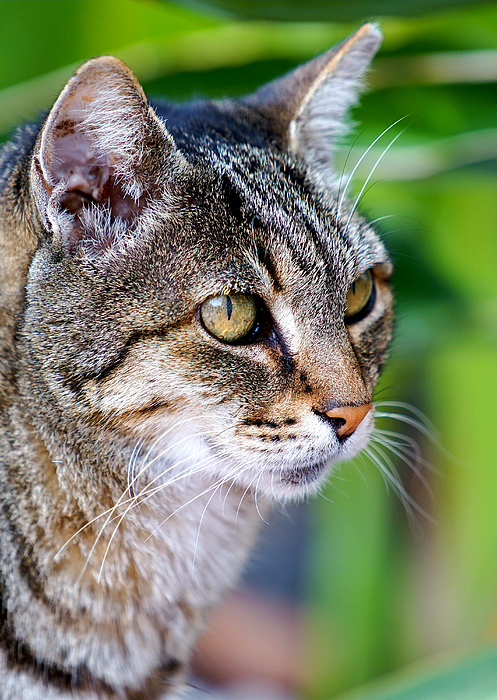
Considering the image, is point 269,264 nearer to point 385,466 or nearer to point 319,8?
point 319,8

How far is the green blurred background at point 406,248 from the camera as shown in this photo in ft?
3.43

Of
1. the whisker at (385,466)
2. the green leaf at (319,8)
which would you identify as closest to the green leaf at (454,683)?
the whisker at (385,466)

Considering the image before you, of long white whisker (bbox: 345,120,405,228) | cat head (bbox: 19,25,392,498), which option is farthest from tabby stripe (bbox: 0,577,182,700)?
long white whisker (bbox: 345,120,405,228)

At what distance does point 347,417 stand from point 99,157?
0.42 metres

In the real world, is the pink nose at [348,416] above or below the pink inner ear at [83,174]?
below

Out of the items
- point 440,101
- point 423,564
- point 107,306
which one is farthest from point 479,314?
point 423,564

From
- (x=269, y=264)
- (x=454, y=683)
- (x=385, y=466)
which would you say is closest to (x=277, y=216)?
(x=269, y=264)

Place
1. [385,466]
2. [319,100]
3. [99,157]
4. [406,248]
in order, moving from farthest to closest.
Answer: [385,466]
[406,248]
[319,100]
[99,157]

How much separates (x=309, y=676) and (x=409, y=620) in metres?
0.27

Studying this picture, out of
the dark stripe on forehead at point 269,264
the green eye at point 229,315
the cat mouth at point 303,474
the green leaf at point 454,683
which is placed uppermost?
the dark stripe on forehead at point 269,264

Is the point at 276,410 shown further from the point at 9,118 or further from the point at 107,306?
the point at 9,118

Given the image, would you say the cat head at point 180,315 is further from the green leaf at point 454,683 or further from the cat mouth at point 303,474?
the green leaf at point 454,683

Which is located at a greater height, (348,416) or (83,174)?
(83,174)

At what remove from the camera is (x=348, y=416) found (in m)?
0.79
